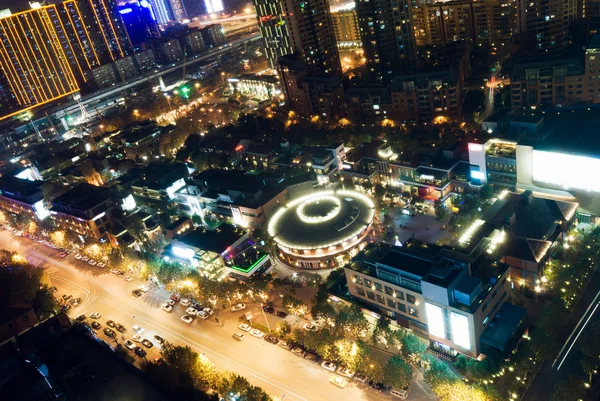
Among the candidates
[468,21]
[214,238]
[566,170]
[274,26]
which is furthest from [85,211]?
[468,21]

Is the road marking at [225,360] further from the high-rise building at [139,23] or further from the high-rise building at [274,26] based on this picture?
the high-rise building at [139,23]

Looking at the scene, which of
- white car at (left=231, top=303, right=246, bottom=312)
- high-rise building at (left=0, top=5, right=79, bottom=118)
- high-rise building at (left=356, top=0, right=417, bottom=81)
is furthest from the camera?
high-rise building at (left=0, top=5, right=79, bottom=118)

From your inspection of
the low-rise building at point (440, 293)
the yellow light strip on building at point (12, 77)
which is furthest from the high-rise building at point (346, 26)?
the low-rise building at point (440, 293)

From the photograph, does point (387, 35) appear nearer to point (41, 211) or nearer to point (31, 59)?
point (41, 211)

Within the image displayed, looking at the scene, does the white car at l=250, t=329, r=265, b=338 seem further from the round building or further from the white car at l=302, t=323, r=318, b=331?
the round building

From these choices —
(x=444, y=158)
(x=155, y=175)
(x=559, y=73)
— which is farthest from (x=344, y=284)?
(x=559, y=73)

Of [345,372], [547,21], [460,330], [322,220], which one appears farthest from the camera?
[547,21]

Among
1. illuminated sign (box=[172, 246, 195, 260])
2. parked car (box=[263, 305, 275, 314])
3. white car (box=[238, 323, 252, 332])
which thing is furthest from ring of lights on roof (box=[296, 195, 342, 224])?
white car (box=[238, 323, 252, 332])
